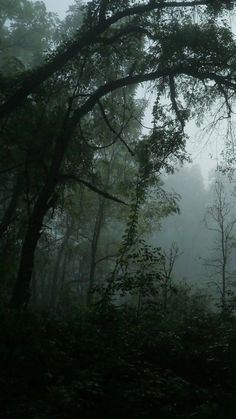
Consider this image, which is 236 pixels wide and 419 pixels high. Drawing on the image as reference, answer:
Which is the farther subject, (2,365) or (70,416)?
(2,365)

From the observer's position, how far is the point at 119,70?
12.4m

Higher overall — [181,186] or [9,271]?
[181,186]

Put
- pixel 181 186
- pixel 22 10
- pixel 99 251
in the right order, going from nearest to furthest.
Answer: pixel 22 10 → pixel 99 251 → pixel 181 186

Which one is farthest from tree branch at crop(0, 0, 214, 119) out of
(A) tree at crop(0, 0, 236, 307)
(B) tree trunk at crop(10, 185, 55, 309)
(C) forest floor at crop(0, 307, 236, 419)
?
(C) forest floor at crop(0, 307, 236, 419)

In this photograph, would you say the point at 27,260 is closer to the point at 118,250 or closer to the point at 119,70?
the point at 118,250

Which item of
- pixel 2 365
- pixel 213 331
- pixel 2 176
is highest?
pixel 2 176

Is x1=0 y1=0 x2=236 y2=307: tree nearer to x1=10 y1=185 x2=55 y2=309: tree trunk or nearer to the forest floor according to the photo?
x1=10 y1=185 x2=55 y2=309: tree trunk

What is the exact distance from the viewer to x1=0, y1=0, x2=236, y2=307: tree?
9.90 meters

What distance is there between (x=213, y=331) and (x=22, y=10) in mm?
22797

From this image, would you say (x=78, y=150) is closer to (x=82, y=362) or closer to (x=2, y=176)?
(x=2, y=176)

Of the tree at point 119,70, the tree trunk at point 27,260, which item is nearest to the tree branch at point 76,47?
the tree at point 119,70

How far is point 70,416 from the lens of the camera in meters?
4.32

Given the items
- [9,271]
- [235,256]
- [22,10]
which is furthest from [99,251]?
[235,256]

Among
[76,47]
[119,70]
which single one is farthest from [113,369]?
[119,70]
